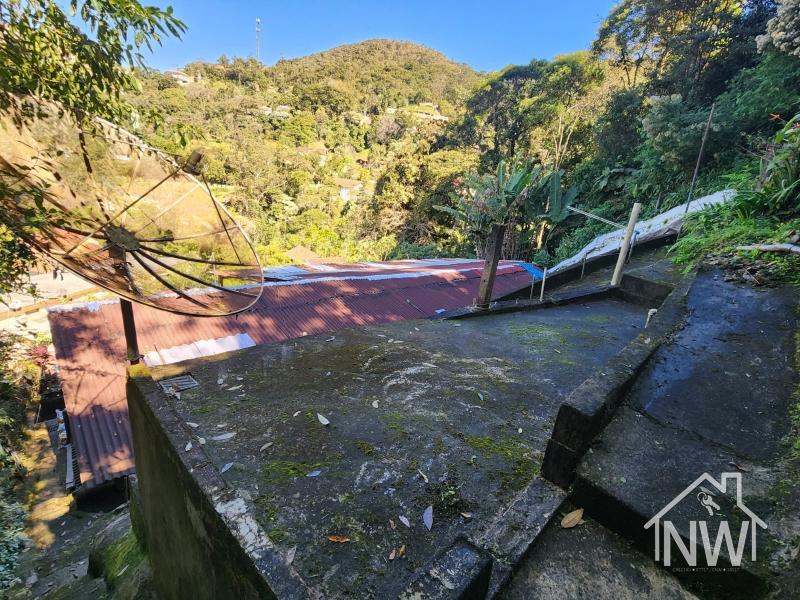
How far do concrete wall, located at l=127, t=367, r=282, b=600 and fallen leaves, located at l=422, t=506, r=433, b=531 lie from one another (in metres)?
0.88

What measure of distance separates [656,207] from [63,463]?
67.5 ft

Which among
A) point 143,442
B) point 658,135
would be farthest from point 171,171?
point 658,135

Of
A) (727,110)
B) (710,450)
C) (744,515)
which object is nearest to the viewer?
(744,515)

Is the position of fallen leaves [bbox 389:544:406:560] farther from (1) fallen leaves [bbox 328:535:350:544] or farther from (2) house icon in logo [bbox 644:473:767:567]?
(2) house icon in logo [bbox 644:473:767:567]

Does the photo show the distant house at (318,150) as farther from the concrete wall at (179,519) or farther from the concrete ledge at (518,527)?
the concrete ledge at (518,527)

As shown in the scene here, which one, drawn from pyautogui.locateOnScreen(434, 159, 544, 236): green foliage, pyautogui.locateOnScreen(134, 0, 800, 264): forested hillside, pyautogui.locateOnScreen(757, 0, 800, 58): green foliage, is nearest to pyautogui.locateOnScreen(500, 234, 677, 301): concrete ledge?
pyautogui.locateOnScreen(134, 0, 800, 264): forested hillside

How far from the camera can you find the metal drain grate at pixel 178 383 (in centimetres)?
335

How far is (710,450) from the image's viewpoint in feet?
7.66

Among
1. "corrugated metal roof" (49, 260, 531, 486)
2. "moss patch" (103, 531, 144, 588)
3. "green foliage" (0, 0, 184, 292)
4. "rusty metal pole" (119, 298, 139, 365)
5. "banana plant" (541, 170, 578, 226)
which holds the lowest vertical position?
"moss patch" (103, 531, 144, 588)

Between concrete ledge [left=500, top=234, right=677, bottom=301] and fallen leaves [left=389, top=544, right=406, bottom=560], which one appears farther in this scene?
concrete ledge [left=500, top=234, right=677, bottom=301]

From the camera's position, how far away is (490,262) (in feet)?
19.0

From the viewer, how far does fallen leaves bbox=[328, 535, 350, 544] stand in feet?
Result: 6.66

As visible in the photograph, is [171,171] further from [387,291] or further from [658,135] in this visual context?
[658,135]

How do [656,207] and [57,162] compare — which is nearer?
[57,162]
